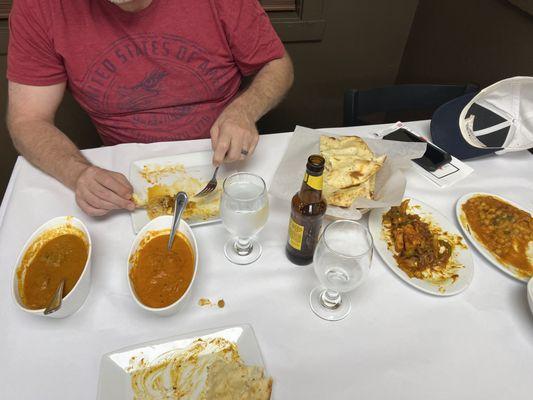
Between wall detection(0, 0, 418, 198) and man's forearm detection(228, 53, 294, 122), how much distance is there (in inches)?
36.9

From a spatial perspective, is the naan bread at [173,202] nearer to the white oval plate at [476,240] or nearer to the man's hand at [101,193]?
the man's hand at [101,193]

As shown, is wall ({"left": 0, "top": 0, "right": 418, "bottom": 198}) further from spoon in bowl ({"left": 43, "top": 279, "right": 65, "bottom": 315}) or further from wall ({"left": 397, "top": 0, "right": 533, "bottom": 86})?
spoon in bowl ({"left": 43, "top": 279, "right": 65, "bottom": 315})

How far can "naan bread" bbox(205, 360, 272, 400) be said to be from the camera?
0.70m

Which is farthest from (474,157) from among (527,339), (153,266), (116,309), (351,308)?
(116,309)

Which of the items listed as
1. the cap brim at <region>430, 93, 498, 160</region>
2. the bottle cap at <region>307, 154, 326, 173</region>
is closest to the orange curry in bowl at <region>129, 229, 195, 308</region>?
the bottle cap at <region>307, 154, 326, 173</region>

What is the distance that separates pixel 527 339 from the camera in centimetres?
86

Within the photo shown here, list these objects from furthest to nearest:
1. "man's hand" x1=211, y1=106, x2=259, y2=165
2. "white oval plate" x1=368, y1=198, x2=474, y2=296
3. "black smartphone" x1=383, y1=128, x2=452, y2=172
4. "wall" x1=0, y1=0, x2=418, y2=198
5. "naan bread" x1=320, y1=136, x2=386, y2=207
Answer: "wall" x1=0, y1=0, x2=418, y2=198, "black smartphone" x1=383, y1=128, x2=452, y2=172, "man's hand" x1=211, y1=106, x2=259, y2=165, "naan bread" x1=320, y1=136, x2=386, y2=207, "white oval plate" x1=368, y1=198, x2=474, y2=296

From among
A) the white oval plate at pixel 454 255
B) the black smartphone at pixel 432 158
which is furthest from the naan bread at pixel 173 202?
the black smartphone at pixel 432 158

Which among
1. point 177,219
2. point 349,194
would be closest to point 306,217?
point 349,194

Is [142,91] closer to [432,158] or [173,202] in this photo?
[173,202]

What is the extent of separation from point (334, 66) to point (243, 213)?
2028 millimetres

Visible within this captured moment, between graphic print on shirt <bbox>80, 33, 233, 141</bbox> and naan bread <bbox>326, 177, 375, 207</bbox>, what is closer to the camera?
naan bread <bbox>326, 177, 375, 207</bbox>

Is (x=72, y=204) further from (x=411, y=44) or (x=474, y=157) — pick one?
(x=411, y=44)

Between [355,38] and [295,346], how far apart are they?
7.30 ft
